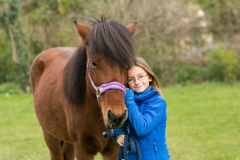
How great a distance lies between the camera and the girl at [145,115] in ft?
10.2

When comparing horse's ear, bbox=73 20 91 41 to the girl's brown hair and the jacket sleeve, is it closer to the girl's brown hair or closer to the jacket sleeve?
the girl's brown hair

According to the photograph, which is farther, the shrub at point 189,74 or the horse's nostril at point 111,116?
the shrub at point 189,74

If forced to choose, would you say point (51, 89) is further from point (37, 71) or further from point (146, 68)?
point (146, 68)

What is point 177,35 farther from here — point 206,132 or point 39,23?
point 206,132

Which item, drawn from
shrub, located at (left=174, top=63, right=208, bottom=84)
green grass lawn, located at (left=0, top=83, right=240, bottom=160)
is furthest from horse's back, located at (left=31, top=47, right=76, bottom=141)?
shrub, located at (left=174, top=63, right=208, bottom=84)

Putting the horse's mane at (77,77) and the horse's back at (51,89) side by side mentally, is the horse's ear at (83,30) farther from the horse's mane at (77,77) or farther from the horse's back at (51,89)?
the horse's back at (51,89)

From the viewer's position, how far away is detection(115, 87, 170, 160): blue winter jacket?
311cm

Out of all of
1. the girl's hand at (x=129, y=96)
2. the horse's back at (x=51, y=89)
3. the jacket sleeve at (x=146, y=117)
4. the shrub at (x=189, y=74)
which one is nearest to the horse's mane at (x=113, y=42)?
the girl's hand at (x=129, y=96)

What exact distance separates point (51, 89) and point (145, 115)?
2130 millimetres

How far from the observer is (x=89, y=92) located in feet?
12.4

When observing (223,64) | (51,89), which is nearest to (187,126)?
(51,89)

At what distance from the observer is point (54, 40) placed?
17.4 metres

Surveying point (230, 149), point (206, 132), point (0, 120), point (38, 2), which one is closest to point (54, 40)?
point (38, 2)

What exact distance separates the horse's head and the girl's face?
52 millimetres
